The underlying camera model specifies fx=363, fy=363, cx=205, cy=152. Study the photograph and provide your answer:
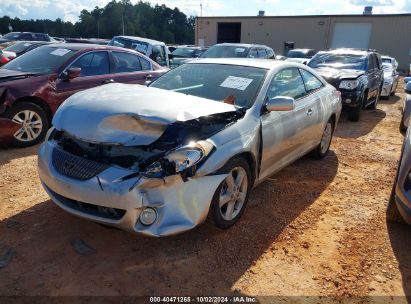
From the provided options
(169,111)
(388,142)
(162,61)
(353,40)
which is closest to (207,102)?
(169,111)

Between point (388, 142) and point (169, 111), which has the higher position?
point (169, 111)

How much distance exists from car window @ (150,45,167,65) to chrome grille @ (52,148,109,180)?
8.63 meters

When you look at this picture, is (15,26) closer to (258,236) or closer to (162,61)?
(162,61)

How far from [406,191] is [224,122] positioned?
166 centimetres

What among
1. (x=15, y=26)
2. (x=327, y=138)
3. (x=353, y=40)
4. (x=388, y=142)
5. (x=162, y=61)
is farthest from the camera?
(x=15, y=26)

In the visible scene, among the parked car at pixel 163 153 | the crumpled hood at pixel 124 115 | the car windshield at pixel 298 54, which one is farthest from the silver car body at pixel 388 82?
the crumpled hood at pixel 124 115

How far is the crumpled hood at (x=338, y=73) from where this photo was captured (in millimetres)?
8539

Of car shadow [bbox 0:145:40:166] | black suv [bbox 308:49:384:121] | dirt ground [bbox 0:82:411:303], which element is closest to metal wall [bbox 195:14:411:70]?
black suv [bbox 308:49:384:121]

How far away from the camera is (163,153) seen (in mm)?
2898

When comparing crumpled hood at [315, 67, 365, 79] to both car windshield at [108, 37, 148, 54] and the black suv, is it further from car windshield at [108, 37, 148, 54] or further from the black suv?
car windshield at [108, 37, 148, 54]

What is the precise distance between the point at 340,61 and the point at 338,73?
1.32 meters

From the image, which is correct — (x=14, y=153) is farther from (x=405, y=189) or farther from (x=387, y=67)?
(x=387, y=67)

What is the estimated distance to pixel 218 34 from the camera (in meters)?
37.6

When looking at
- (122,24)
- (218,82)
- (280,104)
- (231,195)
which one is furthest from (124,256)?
(122,24)
